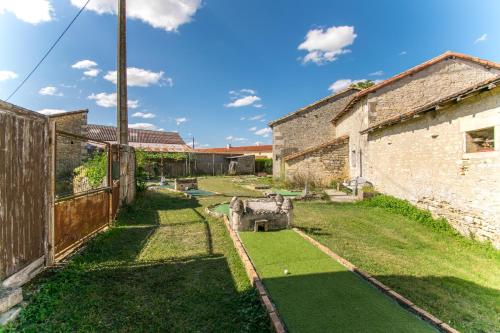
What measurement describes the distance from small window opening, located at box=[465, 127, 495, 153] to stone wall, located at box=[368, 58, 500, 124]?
648 cm

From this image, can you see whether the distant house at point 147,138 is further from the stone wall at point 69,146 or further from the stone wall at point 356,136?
the stone wall at point 356,136

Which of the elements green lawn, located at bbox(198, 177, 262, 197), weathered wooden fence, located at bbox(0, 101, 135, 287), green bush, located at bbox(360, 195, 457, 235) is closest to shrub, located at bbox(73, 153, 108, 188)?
weathered wooden fence, located at bbox(0, 101, 135, 287)

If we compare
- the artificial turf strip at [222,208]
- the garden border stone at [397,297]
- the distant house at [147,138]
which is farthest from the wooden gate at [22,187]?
the distant house at [147,138]

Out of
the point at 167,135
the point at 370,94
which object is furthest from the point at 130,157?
the point at 167,135

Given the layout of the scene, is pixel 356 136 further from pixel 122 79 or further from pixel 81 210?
pixel 81 210

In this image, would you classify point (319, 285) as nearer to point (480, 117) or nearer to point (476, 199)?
point (476, 199)

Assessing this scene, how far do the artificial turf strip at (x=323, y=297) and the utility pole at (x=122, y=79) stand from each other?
6.79 metres

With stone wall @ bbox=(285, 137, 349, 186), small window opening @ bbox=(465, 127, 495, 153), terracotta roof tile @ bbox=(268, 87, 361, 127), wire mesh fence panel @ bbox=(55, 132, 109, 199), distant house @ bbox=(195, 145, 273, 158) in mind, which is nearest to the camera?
small window opening @ bbox=(465, 127, 495, 153)

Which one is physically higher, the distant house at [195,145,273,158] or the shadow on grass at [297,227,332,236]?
the distant house at [195,145,273,158]

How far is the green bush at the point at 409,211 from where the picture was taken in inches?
310

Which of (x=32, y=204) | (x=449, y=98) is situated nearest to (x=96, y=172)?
(x=32, y=204)

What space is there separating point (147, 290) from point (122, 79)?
307 inches

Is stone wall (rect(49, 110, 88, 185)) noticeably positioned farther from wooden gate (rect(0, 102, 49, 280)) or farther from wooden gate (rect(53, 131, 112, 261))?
wooden gate (rect(0, 102, 49, 280))

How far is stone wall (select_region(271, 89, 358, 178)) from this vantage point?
2109cm
